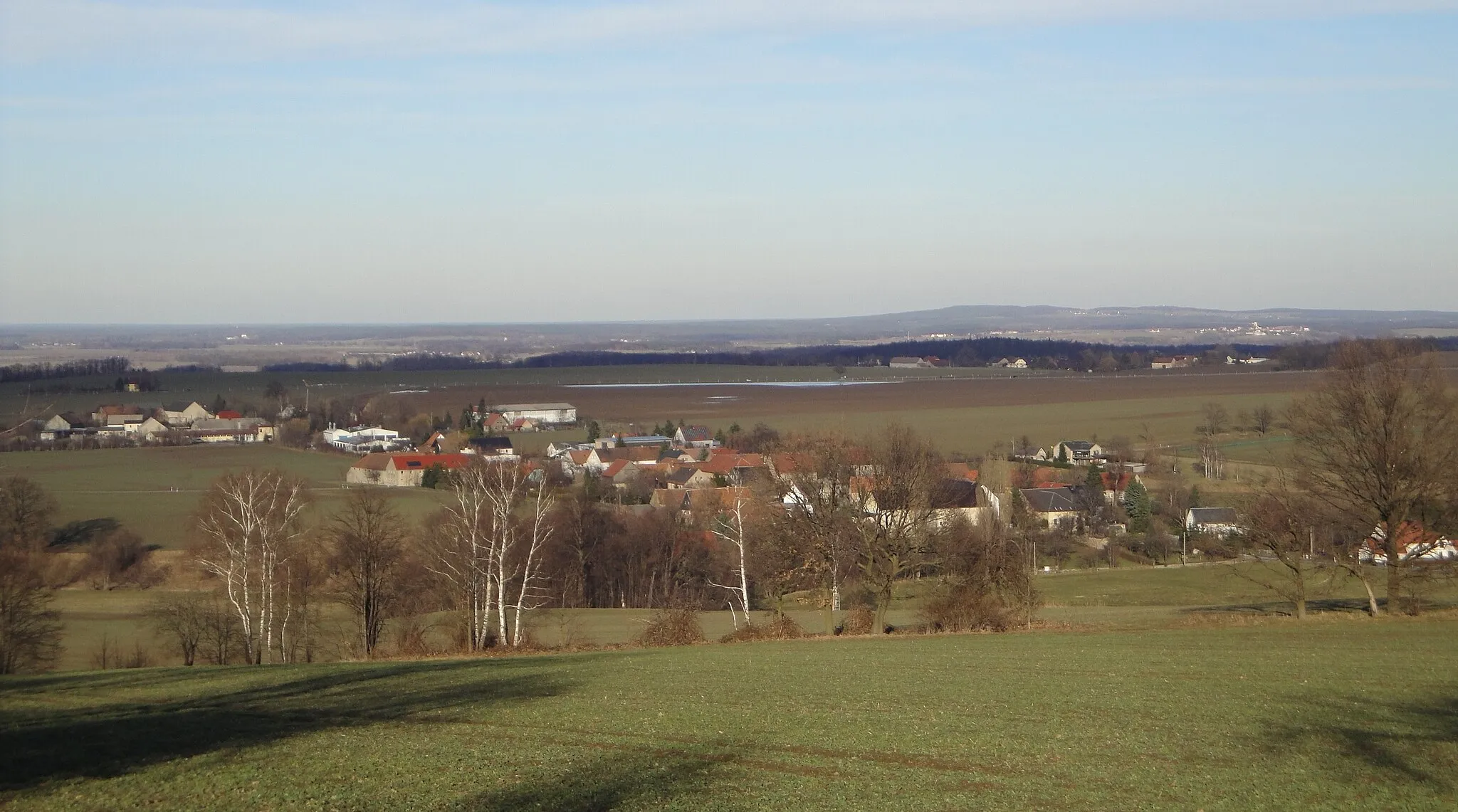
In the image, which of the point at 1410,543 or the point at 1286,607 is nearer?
the point at 1410,543

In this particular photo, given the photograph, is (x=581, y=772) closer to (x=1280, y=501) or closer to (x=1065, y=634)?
(x=1065, y=634)

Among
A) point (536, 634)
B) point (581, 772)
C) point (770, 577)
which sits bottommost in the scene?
point (536, 634)

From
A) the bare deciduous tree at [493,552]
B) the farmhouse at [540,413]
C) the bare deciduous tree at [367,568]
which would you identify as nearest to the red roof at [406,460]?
the bare deciduous tree at [493,552]

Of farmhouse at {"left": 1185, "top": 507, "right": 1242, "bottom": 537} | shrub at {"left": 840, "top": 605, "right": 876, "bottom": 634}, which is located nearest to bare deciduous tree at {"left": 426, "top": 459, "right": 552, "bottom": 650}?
shrub at {"left": 840, "top": 605, "right": 876, "bottom": 634}

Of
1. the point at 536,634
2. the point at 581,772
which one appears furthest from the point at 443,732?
the point at 536,634

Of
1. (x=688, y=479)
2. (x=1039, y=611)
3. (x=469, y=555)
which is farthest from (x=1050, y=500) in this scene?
(x=469, y=555)

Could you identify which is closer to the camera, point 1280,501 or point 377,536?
Result: point 1280,501

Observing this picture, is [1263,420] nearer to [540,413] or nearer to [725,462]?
[725,462]
